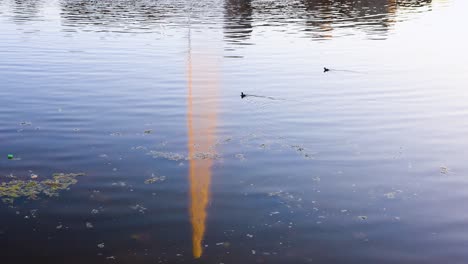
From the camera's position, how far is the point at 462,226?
49.9ft

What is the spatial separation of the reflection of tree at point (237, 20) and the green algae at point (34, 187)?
4219 centimetres

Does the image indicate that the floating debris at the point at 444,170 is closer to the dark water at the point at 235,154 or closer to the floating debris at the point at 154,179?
the dark water at the point at 235,154

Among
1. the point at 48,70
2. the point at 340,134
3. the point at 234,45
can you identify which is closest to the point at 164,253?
the point at 340,134

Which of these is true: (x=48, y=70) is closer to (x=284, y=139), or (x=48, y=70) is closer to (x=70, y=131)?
(x=70, y=131)

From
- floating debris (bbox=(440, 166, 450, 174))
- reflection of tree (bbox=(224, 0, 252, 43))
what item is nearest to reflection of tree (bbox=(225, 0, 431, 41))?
reflection of tree (bbox=(224, 0, 252, 43))

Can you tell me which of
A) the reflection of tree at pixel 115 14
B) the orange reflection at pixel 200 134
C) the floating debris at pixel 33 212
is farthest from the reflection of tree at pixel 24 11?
the floating debris at pixel 33 212

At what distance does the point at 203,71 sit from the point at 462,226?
26.7 m

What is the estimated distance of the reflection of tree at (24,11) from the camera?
262 feet

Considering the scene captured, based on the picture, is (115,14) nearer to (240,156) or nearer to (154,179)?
(240,156)

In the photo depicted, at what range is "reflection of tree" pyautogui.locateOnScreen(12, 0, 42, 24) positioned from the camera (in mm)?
79838

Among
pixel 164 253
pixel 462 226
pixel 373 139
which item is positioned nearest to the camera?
pixel 164 253

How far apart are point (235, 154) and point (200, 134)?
320 centimetres

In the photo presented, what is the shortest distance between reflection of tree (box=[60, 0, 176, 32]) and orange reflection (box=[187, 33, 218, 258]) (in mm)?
32547

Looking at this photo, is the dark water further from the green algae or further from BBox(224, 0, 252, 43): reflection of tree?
BBox(224, 0, 252, 43): reflection of tree
